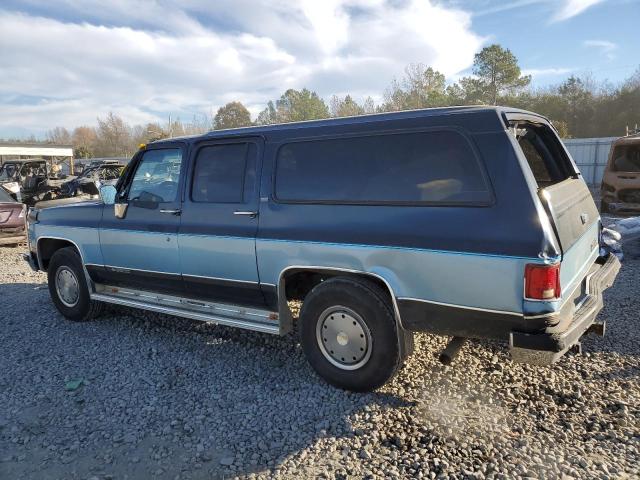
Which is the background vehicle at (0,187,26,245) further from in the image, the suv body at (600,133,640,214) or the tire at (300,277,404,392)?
the suv body at (600,133,640,214)

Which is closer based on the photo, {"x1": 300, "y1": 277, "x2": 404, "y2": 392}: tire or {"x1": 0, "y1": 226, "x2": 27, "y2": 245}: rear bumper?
{"x1": 300, "y1": 277, "x2": 404, "y2": 392}: tire

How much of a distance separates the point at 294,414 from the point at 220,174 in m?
2.15

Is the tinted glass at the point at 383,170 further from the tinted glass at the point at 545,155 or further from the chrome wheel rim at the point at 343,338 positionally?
the tinted glass at the point at 545,155

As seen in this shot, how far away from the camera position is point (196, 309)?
184 inches

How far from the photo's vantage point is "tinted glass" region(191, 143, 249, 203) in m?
4.36

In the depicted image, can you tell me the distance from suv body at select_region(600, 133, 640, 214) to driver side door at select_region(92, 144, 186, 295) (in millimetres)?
10333

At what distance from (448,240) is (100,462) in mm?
2600

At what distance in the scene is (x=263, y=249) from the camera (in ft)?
13.4

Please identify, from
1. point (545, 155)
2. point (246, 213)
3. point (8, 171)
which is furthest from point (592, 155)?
point (8, 171)

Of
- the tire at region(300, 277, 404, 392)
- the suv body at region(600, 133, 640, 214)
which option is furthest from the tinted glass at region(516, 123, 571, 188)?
the suv body at region(600, 133, 640, 214)

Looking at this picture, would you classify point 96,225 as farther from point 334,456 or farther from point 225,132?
point 334,456

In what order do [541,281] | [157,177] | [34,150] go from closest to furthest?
[541,281], [157,177], [34,150]

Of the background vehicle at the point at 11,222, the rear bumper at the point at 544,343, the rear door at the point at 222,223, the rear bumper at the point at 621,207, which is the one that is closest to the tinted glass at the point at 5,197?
the background vehicle at the point at 11,222

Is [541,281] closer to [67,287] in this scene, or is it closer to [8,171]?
[67,287]
